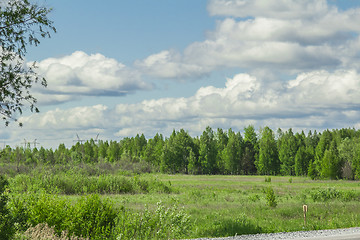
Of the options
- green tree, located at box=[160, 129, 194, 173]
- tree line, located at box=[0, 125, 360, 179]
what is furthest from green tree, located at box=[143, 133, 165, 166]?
green tree, located at box=[160, 129, 194, 173]

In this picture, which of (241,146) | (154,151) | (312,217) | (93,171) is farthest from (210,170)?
(312,217)

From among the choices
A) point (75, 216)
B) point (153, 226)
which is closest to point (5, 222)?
point (75, 216)

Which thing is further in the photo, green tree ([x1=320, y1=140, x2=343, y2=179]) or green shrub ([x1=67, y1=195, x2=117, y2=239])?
green tree ([x1=320, y1=140, x2=343, y2=179])

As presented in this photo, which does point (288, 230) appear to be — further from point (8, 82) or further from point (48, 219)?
point (8, 82)

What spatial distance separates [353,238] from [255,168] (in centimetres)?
8920

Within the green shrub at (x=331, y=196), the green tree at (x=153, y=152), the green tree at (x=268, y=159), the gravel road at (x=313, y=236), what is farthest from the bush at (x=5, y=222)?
the green tree at (x=153, y=152)

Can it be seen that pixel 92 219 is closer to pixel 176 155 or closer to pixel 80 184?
pixel 80 184

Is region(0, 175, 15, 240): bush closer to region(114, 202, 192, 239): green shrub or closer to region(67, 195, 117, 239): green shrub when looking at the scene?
region(67, 195, 117, 239): green shrub

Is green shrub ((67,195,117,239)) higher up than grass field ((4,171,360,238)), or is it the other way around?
green shrub ((67,195,117,239))

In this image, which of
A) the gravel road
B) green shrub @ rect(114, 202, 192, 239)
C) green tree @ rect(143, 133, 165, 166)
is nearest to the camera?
green shrub @ rect(114, 202, 192, 239)

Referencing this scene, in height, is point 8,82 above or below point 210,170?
above

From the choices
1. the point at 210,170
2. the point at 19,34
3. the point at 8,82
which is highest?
the point at 19,34

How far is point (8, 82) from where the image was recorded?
10.1 m

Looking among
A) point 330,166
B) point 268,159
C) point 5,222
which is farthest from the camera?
point 268,159
